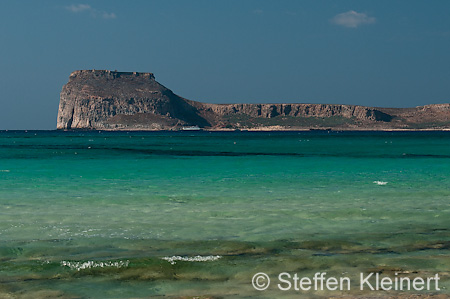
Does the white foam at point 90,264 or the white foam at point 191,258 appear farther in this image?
the white foam at point 191,258

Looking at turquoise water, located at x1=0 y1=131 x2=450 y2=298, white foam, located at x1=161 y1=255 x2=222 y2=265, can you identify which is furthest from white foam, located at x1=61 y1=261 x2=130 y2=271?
white foam, located at x1=161 y1=255 x2=222 y2=265

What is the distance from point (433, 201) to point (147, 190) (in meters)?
11.1

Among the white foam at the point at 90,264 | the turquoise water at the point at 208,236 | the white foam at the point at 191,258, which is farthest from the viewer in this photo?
the white foam at the point at 191,258

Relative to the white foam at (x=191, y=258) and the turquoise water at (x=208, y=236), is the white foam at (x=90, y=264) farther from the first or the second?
the white foam at (x=191, y=258)

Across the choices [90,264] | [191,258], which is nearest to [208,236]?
[191,258]

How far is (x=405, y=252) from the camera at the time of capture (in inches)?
428

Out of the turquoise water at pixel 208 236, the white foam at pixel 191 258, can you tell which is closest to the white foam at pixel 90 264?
the turquoise water at pixel 208 236

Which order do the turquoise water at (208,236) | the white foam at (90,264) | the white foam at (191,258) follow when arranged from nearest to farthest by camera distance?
the turquoise water at (208,236) → the white foam at (90,264) → the white foam at (191,258)

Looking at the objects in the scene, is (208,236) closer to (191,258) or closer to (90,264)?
(191,258)

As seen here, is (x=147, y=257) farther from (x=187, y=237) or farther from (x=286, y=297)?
(x=286, y=297)

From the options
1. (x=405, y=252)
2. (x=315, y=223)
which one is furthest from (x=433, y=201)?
(x=405, y=252)

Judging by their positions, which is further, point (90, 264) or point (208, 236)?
point (208, 236)

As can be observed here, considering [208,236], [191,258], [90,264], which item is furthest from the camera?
[208,236]

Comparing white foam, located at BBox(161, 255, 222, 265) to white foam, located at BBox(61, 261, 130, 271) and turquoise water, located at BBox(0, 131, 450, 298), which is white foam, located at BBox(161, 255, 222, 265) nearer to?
turquoise water, located at BBox(0, 131, 450, 298)
